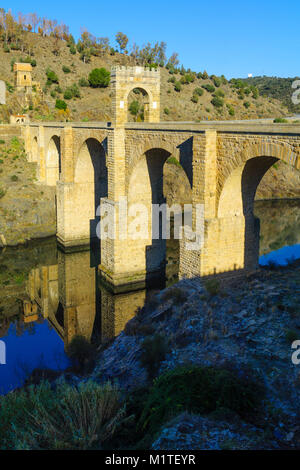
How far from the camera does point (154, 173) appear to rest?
16.2m

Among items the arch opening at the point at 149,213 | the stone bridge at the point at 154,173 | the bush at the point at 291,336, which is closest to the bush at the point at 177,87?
the stone bridge at the point at 154,173

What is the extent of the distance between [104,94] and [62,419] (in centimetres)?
4346

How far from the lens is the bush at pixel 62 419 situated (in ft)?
16.9

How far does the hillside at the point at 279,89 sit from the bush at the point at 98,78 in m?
22.3

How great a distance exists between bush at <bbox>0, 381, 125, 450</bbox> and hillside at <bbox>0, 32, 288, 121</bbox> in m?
34.2

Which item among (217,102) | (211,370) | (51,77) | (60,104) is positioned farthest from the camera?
(217,102)

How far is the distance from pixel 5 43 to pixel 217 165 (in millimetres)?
47151

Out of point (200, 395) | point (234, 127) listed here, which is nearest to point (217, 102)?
point (234, 127)

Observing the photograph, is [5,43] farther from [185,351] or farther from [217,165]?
[185,351]

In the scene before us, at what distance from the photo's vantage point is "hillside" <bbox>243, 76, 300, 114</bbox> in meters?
54.5

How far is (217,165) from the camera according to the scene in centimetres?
1134

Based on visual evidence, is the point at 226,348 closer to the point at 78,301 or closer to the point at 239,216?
the point at 239,216

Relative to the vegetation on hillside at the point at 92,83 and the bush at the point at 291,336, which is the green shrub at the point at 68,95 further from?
the bush at the point at 291,336

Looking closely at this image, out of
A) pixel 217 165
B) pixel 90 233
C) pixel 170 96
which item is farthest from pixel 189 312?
pixel 170 96
